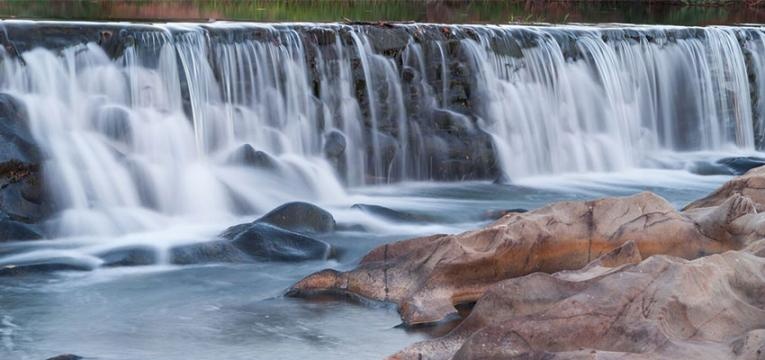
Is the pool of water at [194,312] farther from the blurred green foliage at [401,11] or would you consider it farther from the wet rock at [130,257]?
the blurred green foliage at [401,11]

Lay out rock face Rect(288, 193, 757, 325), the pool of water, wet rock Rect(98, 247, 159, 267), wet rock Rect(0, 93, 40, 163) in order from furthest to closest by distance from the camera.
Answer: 1. wet rock Rect(0, 93, 40, 163)
2. wet rock Rect(98, 247, 159, 267)
3. rock face Rect(288, 193, 757, 325)
4. the pool of water

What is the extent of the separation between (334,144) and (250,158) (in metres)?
1.10

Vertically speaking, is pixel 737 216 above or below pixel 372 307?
above

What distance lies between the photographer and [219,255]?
28.4 feet

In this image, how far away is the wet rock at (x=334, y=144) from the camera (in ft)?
39.2

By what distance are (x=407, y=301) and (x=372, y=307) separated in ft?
0.86

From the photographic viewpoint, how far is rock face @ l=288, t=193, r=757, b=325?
7.11m

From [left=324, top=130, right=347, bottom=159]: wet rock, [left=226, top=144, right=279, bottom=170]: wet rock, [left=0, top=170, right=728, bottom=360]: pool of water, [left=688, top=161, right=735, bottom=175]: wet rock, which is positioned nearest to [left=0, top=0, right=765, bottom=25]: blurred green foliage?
[left=324, top=130, right=347, bottom=159]: wet rock

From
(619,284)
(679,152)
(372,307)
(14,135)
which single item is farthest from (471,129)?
(619,284)

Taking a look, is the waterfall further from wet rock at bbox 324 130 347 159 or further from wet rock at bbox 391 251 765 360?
wet rock at bbox 391 251 765 360

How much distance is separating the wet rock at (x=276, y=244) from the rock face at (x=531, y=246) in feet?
3.52

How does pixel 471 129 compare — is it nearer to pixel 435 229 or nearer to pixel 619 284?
pixel 435 229

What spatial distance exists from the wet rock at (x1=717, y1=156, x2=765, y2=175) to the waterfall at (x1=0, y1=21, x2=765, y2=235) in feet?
2.77

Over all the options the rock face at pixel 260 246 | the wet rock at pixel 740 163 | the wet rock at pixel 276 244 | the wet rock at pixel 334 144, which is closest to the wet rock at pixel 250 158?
the wet rock at pixel 334 144
